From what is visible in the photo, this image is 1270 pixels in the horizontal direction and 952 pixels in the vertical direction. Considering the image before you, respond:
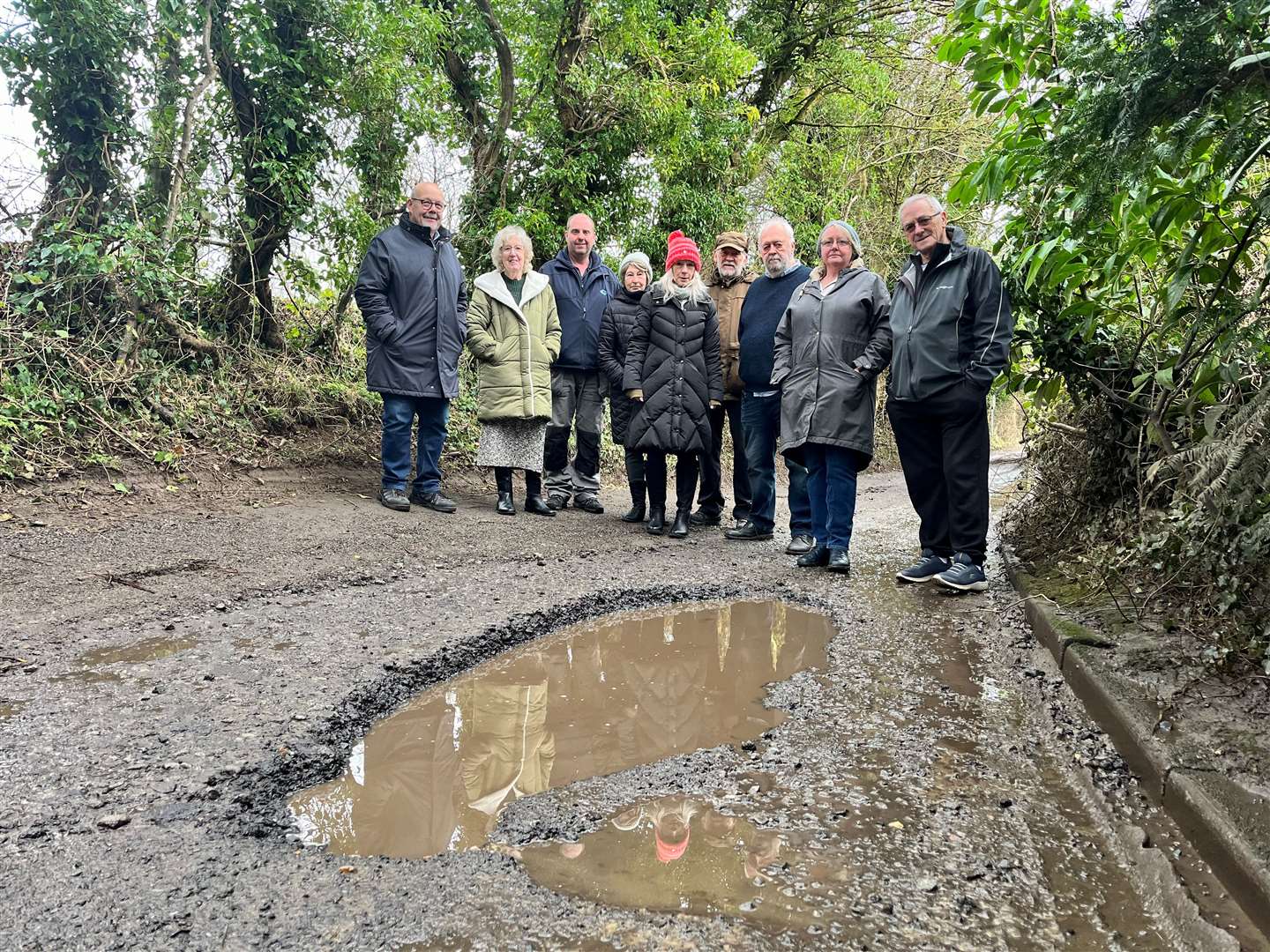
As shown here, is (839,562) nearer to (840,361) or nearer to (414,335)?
(840,361)

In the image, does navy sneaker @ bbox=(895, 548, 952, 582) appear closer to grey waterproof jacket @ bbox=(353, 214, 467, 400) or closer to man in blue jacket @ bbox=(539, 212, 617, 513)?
man in blue jacket @ bbox=(539, 212, 617, 513)

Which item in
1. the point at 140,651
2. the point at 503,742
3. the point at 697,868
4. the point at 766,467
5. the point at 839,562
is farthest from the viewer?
the point at 766,467

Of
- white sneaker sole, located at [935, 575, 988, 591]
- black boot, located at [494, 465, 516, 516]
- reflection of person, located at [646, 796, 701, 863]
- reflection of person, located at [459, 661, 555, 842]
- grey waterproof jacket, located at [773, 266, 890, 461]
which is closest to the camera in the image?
reflection of person, located at [646, 796, 701, 863]

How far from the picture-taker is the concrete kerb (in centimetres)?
211

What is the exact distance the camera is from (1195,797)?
247cm

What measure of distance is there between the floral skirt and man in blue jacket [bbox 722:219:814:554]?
167 cm

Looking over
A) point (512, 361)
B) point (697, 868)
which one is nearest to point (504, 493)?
point (512, 361)

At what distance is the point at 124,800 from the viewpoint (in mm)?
2496

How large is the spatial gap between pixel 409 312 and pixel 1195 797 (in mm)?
6076

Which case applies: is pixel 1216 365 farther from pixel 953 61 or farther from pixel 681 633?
pixel 681 633

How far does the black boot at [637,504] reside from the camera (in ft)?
24.8

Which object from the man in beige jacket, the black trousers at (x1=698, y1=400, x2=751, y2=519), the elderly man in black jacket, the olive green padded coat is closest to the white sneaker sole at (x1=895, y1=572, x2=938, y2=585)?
the man in beige jacket

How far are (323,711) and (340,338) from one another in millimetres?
6657

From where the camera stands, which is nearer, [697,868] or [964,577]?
[697,868]
